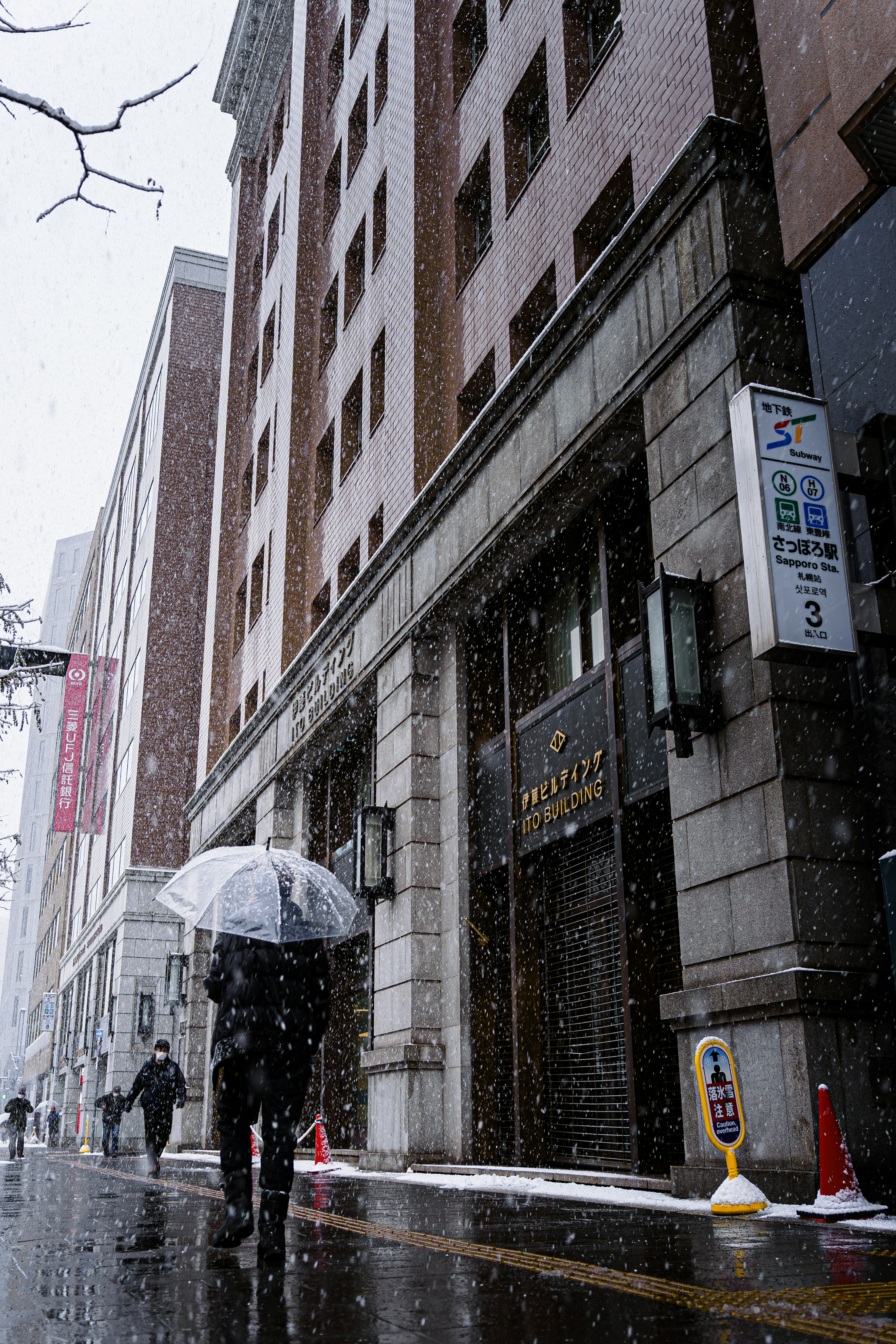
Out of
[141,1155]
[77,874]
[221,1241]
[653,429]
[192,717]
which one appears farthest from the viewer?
[77,874]

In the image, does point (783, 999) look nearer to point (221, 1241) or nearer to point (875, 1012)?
point (875, 1012)

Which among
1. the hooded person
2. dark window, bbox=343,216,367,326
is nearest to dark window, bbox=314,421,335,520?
dark window, bbox=343,216,367,326

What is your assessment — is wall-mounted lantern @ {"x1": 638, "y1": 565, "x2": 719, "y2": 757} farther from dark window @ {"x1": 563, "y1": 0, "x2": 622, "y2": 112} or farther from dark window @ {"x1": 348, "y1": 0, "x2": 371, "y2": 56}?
dark window @ {"x1": 348, "y1": 0, "x2": 371, "y2": 56}

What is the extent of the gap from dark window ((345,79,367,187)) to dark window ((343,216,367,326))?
1.55 m

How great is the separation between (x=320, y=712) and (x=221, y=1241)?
14964mm

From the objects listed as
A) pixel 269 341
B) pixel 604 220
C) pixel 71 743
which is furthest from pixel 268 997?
pixel 71 743

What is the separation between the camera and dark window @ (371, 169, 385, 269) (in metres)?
21.3

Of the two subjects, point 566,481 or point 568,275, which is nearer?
point 566,481

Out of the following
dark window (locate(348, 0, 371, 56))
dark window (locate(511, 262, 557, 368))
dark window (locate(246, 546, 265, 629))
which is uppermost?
dark window (locate(348, 0, 371, 56))

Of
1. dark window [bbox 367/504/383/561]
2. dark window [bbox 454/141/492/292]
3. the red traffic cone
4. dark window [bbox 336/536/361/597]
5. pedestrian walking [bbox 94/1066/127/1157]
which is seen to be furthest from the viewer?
pedestrian walking [bbox 94/1066/127/1157]

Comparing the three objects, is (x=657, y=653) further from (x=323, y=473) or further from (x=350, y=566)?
(x=323, y=473)

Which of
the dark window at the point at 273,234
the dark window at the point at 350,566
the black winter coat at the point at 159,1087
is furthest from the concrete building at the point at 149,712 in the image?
the dark window at the point at 350,566

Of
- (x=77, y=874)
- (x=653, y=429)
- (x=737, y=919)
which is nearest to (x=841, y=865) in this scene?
(x=737, y=919)

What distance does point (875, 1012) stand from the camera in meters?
8.15
